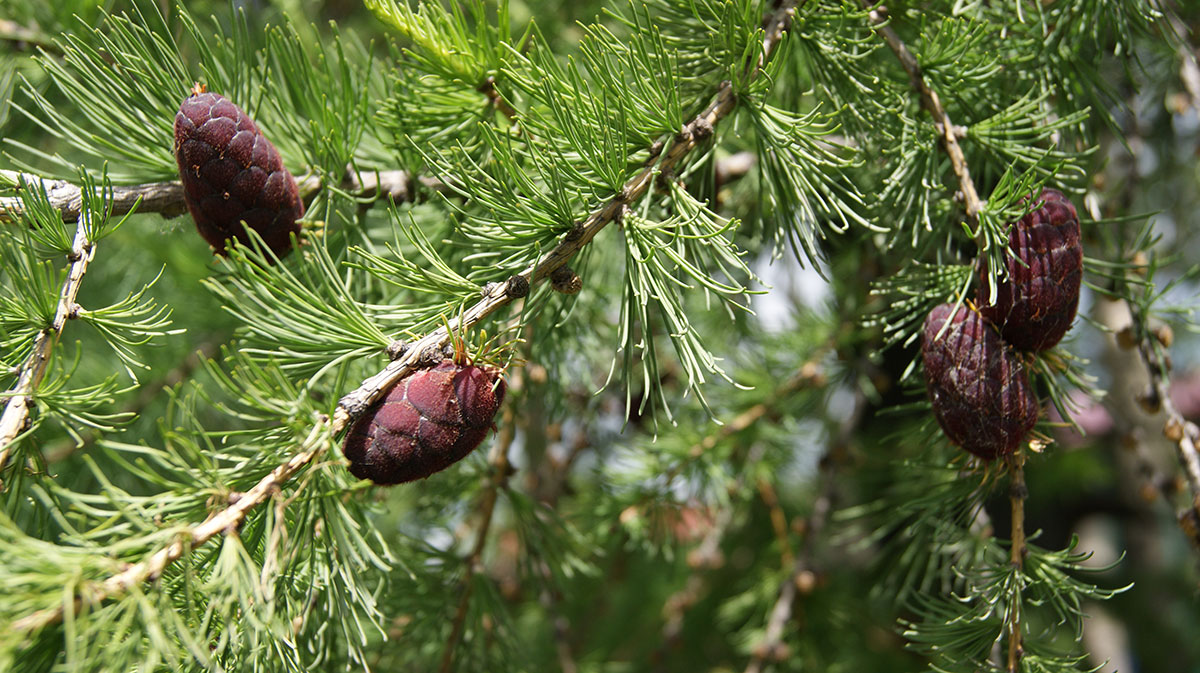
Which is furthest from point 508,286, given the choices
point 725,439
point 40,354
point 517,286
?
point 725,439

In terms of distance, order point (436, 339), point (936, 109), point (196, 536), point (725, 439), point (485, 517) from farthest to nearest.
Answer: point (725, 439)
point (485, 517)
point (936, 109)
point (436, 339)
point (196, 536)

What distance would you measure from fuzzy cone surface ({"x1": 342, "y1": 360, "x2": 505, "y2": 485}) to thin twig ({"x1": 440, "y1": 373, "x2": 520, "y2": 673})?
15.9 inches

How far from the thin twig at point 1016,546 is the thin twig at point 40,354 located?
79cm

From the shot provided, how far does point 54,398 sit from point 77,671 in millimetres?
271

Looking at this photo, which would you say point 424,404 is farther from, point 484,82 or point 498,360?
point 484,82

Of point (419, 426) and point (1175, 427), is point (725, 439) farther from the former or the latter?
point (419, 426)

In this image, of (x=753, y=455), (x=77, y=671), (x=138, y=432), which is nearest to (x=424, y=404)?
(x=77, y=671)

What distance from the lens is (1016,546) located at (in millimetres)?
684

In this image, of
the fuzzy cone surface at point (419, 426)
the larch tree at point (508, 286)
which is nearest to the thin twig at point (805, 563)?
the larch tree at point (508, 286)

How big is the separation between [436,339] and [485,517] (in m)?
0.46

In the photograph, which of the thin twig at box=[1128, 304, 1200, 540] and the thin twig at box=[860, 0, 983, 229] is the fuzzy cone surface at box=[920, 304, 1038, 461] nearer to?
the thin twig at box=[860, 0, 983, 229]

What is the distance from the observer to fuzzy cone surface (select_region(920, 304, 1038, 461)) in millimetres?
631

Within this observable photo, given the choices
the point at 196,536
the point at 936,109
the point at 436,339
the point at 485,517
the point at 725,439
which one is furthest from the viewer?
the point at 725,439

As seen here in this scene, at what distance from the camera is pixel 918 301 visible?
0.73 metres
